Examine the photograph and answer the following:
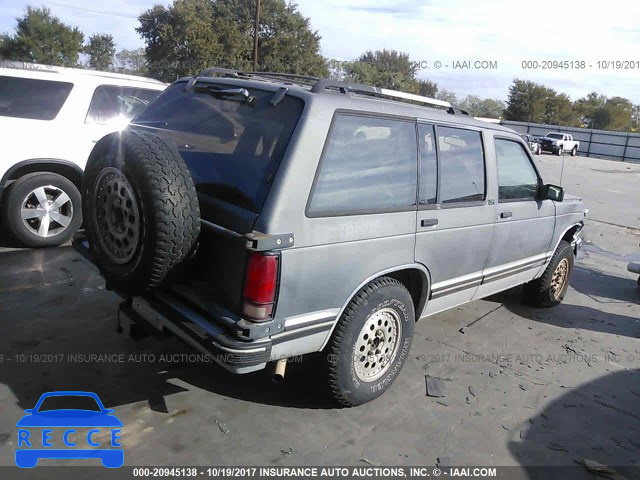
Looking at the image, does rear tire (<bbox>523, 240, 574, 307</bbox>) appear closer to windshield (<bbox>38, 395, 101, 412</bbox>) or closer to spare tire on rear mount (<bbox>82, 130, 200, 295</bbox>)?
spare tire on rear mount (<bbox>82, 130, 200, 295</bbox>)

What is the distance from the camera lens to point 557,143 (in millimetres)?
37625

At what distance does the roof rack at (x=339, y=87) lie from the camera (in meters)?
3.25

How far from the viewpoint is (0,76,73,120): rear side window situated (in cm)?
586

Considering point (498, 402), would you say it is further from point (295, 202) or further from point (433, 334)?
point (295, 202)

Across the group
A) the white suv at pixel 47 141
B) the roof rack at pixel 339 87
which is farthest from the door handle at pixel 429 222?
the white suv at pixel 47 141

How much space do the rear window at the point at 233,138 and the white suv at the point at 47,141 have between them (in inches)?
123

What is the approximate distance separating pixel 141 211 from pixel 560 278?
184 inches

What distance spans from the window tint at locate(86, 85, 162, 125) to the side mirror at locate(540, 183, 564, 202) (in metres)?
4.97

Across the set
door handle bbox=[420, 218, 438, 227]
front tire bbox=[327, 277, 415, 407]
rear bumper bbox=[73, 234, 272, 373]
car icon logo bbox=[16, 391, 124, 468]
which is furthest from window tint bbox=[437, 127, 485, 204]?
car icon logo bbox=[16, 391, 124, 468]

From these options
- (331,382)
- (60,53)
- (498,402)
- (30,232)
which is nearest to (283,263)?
(331,382)

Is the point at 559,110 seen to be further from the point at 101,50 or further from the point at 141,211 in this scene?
the point at 141,211

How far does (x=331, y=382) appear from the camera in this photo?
324 centimetres

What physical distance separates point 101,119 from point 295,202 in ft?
15.1

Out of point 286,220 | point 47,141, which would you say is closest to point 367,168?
point 286,220
